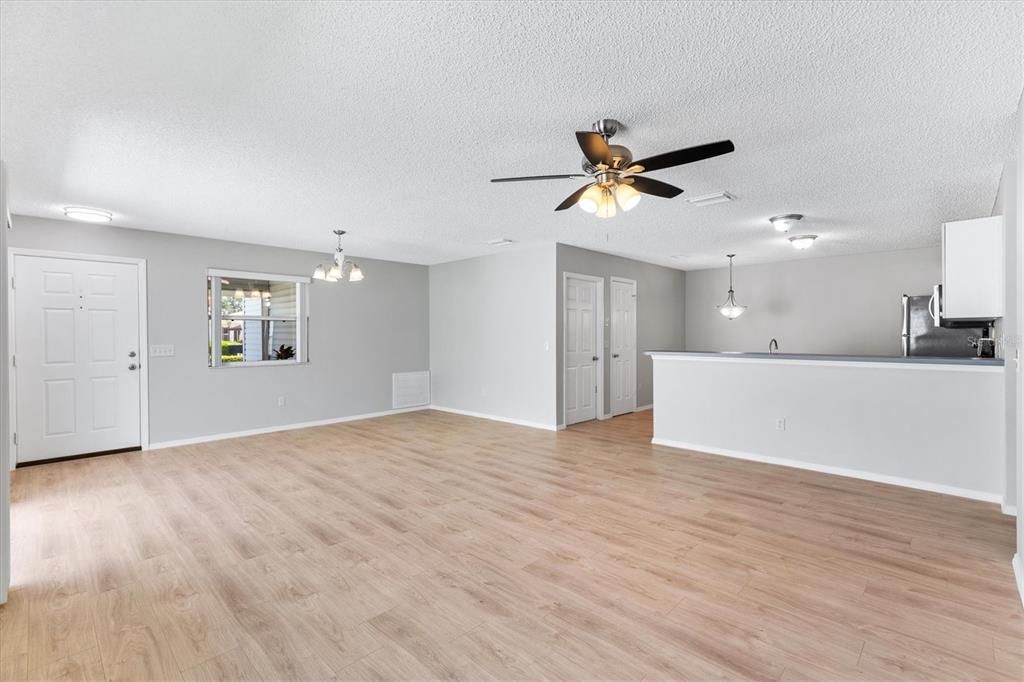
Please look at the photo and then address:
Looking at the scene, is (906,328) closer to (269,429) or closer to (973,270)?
(973,270)

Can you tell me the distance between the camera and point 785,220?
496cm

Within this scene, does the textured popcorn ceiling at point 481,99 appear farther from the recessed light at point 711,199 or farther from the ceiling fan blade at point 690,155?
the ceiling fan blade at point 690,155

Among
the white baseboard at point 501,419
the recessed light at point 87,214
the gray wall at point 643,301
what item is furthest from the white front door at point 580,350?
the recessed light at point 87,214

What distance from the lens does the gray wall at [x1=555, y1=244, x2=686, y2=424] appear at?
6527 mm

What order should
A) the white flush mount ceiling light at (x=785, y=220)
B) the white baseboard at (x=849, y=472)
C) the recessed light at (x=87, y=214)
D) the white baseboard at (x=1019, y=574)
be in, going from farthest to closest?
the white flush mount ceiling light at (x=785, y=220), the recessed light at (x=87, y=214), the white baseboard at (x=849, y=472), the white baseboard at (x=1019, y=574)

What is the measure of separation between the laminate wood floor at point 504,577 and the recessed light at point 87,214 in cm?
247

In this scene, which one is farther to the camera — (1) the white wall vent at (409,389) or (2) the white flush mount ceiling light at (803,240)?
(1) the white wall vent at (409,389)

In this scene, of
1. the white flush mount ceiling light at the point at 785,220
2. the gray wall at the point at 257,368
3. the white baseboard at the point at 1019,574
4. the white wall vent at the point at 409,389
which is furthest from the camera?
the white wall vent at the point at 409,389

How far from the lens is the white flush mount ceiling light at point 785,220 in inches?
193

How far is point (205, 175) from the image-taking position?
3.60 metres

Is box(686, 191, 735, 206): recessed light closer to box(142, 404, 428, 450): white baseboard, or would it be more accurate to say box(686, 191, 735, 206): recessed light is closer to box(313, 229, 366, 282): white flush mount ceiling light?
box(313, 229, 366, 282): white flush mount ceiling light

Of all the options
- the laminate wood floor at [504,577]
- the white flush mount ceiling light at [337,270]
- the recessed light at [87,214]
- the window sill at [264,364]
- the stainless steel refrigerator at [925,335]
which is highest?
the recessed light at [87,214]

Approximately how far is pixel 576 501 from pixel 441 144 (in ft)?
9.03

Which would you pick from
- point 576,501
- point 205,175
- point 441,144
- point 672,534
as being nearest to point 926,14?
point 441,144
